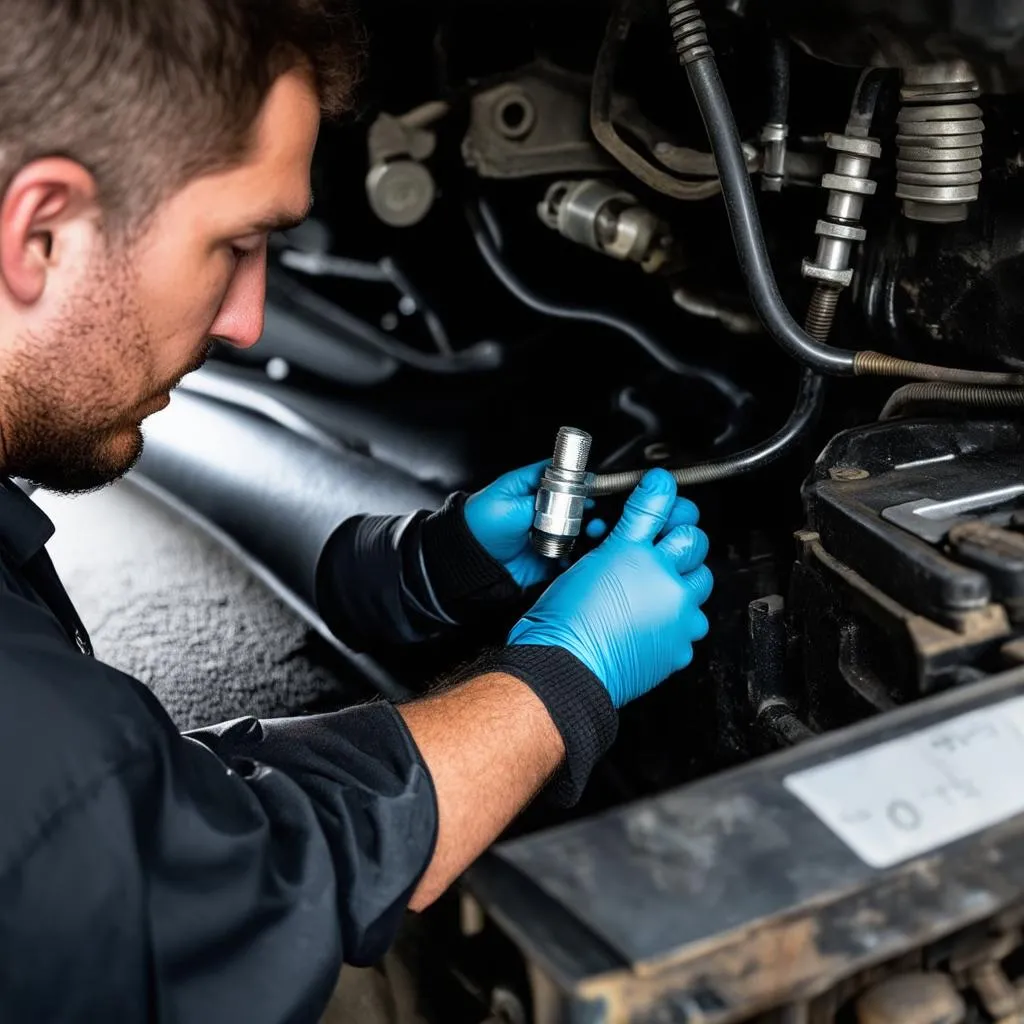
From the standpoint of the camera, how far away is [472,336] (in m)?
1.86

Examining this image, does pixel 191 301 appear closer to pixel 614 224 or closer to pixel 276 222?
pixel 276 222

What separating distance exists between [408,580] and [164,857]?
614 millimetres

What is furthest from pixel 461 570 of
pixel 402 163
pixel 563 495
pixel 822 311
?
pixel 402 163

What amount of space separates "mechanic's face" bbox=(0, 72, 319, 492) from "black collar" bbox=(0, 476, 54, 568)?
0.02 metres

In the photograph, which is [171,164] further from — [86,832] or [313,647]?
[313,647]

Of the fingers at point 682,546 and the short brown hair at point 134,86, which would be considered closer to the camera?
the short brown hair at point 134,86

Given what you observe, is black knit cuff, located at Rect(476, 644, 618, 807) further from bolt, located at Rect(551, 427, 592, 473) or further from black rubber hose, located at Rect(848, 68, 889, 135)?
black rubber hose, located at Rect(848, 68, 889, 135)

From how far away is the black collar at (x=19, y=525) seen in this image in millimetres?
893

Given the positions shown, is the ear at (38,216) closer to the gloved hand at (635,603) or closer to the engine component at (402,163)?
the gloved hand at (635,603)

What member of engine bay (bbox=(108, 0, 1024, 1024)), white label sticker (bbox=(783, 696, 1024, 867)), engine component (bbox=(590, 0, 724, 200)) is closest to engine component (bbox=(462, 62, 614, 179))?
engine bay (bbox=(108, 0, 1024, 1024))

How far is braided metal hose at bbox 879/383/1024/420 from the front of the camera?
37.0 inches

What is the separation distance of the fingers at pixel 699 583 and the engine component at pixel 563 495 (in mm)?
108

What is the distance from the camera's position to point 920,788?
22.5 inches

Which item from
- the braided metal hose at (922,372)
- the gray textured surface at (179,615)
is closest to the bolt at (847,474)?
the braided metal hose at (922,372)
